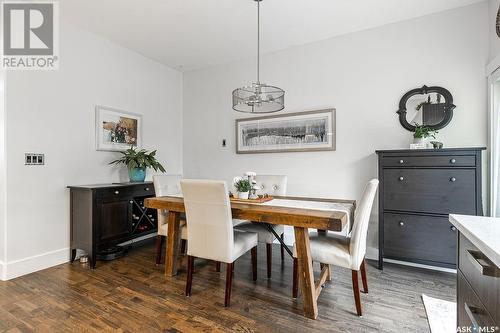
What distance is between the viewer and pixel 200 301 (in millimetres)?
2145

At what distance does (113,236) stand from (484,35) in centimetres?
458

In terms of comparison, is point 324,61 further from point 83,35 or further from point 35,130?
point 35,130

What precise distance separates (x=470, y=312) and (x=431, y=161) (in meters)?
1.94

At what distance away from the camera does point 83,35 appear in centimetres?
323

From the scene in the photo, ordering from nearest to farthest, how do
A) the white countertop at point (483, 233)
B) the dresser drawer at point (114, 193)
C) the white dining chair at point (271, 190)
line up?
the white countertop at point (483, 233) < the white dining chair at point (271, 190) < the dresser drawer at point (114, 193)

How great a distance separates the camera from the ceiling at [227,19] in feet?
8.86

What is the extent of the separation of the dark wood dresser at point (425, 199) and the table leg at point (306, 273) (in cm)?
129

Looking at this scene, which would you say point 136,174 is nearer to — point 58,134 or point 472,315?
point 58,134

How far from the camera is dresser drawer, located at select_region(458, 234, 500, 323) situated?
2.64ft

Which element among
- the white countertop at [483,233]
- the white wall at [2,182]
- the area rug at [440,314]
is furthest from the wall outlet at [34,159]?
the area rug at [440,314]

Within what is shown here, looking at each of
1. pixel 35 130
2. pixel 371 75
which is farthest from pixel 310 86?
pixel 35 130

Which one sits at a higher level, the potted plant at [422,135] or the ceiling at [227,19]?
the ceiling at [227,19]
